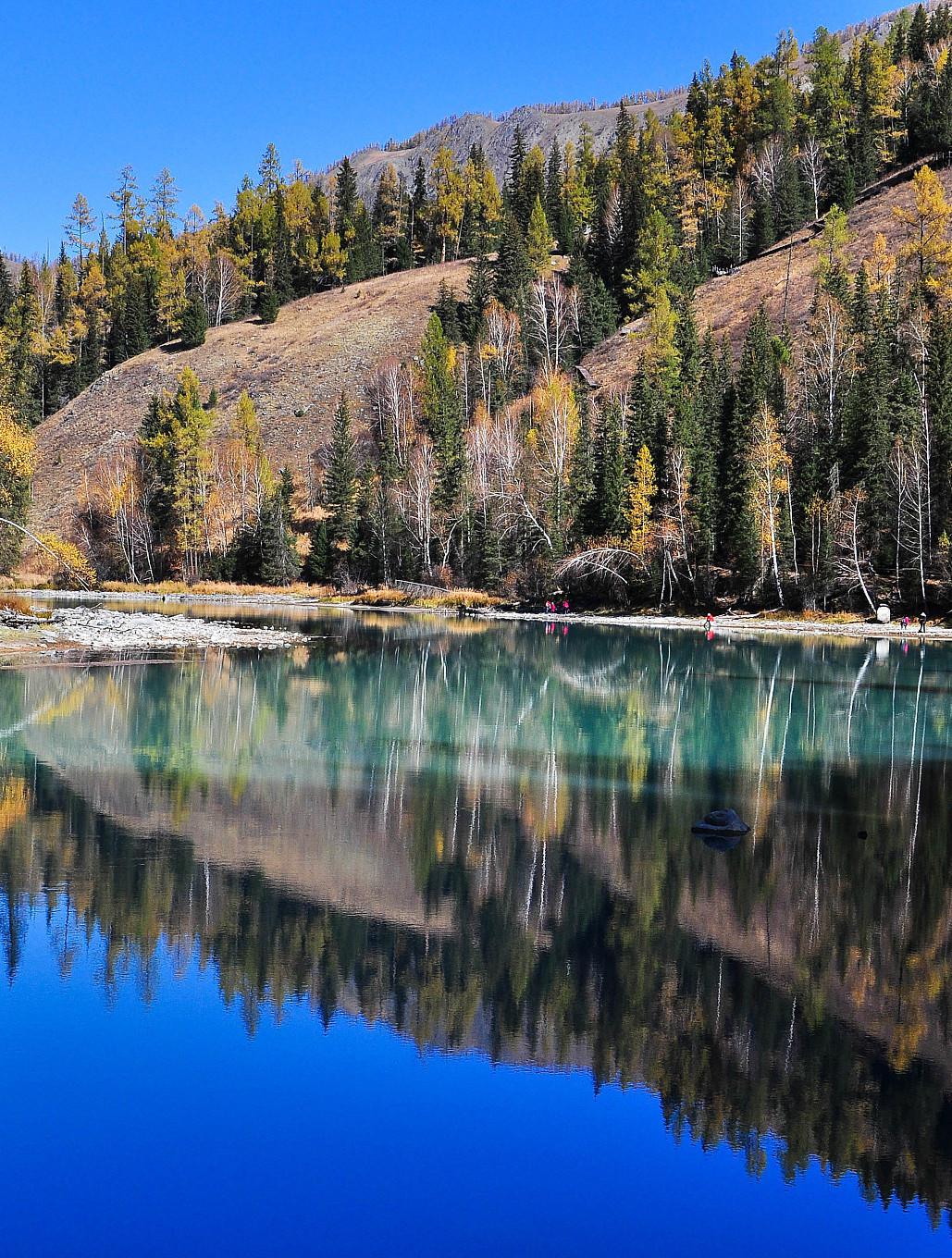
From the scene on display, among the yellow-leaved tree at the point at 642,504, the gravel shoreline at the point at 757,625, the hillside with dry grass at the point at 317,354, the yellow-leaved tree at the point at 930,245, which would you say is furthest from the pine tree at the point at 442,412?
the yellow-leaved tree at the point at 930,245

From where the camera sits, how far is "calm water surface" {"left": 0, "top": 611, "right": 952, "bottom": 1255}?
7.72 m

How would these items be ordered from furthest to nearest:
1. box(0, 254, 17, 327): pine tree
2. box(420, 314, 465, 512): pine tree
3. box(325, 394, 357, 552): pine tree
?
1. box(0, 254, 17, 327): pine tree
2. box(325, 394, 357, 552): pine tree
3. box(420, 314, 465, 512): pine tree

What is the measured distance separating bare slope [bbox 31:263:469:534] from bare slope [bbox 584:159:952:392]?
21.0m

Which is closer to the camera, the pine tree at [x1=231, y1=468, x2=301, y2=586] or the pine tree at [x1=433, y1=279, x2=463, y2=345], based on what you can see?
the pine tree at [x1=231, y1=468, x2=301, y2=586]

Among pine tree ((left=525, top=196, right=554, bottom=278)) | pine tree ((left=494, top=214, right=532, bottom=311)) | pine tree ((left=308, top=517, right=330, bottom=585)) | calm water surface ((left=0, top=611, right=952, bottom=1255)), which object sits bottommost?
calm water surface ((left=0, top=611, right=952, bottom=1255))

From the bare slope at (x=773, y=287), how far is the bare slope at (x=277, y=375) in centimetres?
2097

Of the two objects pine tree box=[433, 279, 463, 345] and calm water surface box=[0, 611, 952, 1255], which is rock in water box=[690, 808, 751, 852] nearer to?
calm water surface box=[0, 611, 952, 1255]

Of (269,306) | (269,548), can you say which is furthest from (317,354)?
(269,548)

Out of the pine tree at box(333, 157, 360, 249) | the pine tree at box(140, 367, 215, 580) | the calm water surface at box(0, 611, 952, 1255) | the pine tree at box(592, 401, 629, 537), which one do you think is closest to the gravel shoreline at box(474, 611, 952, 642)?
the pine tree at box(592, 401, 629, 537)

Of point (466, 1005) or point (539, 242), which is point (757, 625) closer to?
point (466, 1005)

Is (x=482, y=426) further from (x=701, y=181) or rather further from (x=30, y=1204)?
(x=30, y=1204)

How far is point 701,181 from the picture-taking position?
111 metres

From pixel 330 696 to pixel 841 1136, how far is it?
22.1 metres

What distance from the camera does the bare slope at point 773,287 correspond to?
91688 millimetres
